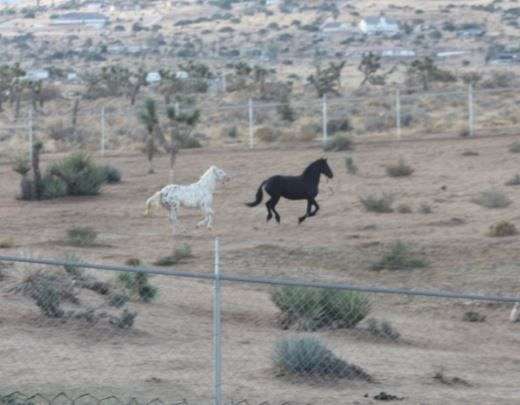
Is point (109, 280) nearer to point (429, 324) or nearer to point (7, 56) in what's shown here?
point (429, 324)

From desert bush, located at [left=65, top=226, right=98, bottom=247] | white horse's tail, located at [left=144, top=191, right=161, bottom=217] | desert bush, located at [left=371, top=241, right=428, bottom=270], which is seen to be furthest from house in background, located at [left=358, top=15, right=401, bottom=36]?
desert bush, located at [left=371, top=241, right=428, bottom=270]

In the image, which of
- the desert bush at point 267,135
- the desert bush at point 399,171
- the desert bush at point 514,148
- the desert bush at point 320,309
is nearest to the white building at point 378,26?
the desert bush at point 267,135

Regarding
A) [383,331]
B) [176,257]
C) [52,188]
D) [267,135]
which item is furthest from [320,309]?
[267,135]

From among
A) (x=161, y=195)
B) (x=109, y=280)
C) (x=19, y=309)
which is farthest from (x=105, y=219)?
(x=19, y=309)

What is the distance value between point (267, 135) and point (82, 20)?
102m

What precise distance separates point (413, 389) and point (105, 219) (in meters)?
17.1

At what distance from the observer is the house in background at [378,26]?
125m

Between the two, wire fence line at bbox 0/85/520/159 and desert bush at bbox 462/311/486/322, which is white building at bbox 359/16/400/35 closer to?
wire fence line at bbox 0/85/520/159

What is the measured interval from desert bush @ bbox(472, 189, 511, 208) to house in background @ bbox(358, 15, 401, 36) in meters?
92.2

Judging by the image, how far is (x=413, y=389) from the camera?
14.8 m

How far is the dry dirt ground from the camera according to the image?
1495cm

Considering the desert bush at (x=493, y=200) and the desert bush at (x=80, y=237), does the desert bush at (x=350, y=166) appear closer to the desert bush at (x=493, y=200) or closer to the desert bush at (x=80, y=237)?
the desert bush at (x=493, y=200)

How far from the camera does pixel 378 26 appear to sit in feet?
421

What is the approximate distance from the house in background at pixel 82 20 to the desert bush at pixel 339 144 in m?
103
